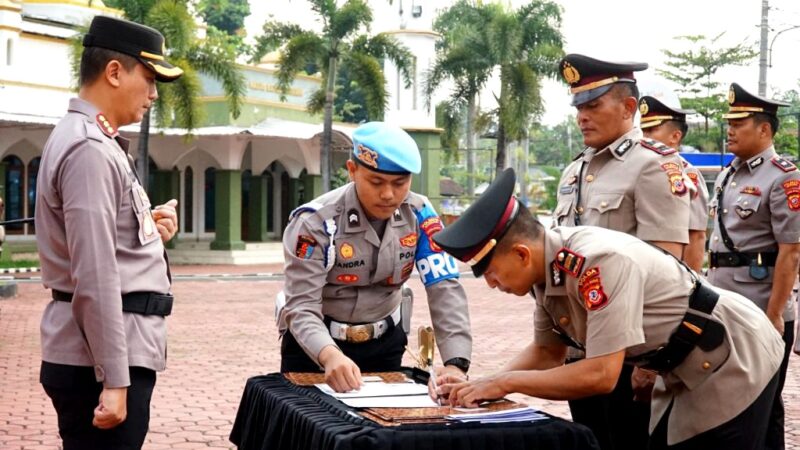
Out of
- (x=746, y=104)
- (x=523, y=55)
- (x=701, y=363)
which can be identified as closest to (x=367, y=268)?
(x=701, y=363)

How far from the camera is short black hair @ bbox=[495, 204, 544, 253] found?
9.29 feet

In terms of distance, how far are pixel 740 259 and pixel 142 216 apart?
331 centimetres

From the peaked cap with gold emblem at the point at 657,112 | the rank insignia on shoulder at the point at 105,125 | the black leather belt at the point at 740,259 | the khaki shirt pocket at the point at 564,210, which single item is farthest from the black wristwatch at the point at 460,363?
the peaked cap with gold emblem at the point at 657,112

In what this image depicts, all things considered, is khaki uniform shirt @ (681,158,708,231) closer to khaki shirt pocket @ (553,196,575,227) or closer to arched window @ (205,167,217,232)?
khaki shirt pocket @ (553,196,575,227)

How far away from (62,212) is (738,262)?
3528 mm

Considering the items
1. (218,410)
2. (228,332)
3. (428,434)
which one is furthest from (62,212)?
(228,332)

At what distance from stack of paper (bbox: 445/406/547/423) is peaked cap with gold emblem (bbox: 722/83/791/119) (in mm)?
2876

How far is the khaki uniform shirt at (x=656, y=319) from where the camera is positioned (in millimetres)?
2805

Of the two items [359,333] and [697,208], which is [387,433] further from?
[697,208]

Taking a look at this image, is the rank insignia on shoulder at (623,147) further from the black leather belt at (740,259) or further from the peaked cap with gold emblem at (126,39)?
the peaked cap with gold emblem at (126,39)

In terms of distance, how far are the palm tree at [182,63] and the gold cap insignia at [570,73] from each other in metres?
19.1

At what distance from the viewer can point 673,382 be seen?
320 centimetres

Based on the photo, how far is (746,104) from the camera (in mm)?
5348

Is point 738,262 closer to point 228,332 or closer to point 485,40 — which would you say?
point 228,332
